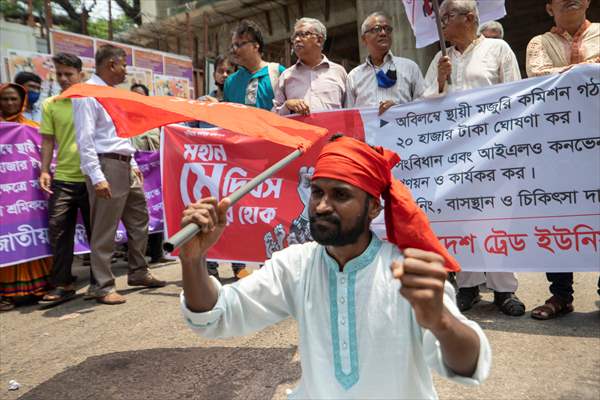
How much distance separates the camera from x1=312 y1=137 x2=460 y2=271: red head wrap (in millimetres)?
1473

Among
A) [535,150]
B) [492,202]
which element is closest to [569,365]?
[492,202]

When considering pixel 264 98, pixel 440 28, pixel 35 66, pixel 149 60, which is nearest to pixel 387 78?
pixel 264 98

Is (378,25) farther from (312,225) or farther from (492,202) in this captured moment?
(312,225)

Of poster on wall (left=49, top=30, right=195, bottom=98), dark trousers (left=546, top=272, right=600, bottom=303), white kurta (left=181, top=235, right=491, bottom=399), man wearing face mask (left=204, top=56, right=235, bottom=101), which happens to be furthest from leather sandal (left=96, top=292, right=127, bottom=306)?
poster on wall (left=49, top=30, right=195, bottom=98)

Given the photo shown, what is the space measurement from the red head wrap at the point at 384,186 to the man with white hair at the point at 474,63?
6.30 ft

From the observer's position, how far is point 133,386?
2.65 meters

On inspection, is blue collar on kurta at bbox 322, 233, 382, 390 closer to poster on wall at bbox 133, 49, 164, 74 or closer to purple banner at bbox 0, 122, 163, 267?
purple banner at bbox 0, 122, 163, 267

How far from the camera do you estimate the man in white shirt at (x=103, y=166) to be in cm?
386

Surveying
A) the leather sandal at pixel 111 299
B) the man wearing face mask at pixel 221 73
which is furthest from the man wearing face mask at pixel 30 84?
the leather sandal at pixel 111 299

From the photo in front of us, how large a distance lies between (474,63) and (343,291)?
8.12 ft

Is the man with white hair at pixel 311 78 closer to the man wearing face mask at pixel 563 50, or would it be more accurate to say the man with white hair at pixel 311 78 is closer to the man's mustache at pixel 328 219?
the man wearing face mask at pixel 563 50

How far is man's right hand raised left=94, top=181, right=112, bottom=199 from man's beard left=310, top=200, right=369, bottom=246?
284 cm

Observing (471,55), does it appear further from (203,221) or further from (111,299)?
(111,299)

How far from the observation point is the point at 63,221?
14.0 feet
